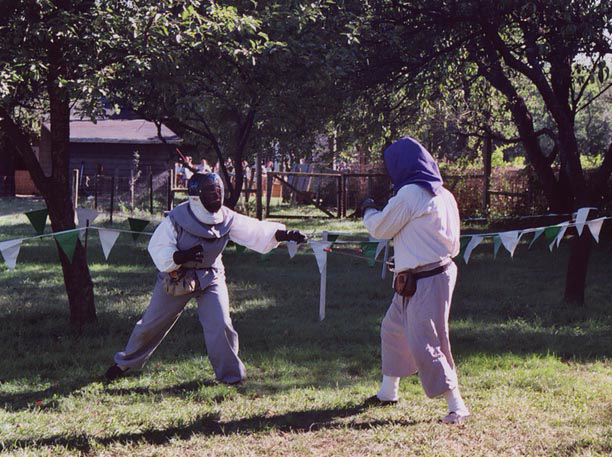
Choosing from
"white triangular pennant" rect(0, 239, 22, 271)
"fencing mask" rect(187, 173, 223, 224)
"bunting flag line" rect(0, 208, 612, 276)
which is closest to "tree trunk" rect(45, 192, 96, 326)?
"bunting flag line" rect(0, 208, 612, 276)

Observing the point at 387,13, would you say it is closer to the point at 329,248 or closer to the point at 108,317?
the point at 329,248

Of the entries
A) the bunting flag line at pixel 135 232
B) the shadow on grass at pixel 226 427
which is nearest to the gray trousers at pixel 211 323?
the shadow on grass at pixel 226 427

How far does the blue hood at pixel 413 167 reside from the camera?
4.90 metres

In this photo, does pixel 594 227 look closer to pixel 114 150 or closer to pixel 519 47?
pixel 519 47

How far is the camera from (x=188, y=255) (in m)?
5.44

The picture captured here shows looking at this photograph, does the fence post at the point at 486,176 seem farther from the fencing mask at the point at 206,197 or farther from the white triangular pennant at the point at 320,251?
the fencing mask at the point at 206,197

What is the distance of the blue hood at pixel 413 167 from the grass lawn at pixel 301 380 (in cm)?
165

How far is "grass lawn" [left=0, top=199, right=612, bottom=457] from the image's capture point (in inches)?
186

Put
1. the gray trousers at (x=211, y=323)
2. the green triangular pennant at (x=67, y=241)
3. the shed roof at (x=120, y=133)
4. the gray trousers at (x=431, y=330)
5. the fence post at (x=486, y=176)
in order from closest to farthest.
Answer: the gray trousers at (x=431, y=330)
the gray trousers at (x=211, y=323)
the green triangular pennant at (x=67, y=241)
the fence post at (x=486, y=176)
the shed roof at (x=120, y=133)

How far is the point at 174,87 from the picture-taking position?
855 centimetres

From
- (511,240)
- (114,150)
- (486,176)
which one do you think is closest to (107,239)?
(511,240)

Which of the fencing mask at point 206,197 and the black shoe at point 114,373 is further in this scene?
the black shoe at point 114,373

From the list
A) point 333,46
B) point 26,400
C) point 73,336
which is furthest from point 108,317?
point 333,46

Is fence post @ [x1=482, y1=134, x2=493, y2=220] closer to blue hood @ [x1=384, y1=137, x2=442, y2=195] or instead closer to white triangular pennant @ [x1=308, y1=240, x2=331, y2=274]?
white triangular pennant @ [x1=308, y1=240, x2=331, y2=274]
